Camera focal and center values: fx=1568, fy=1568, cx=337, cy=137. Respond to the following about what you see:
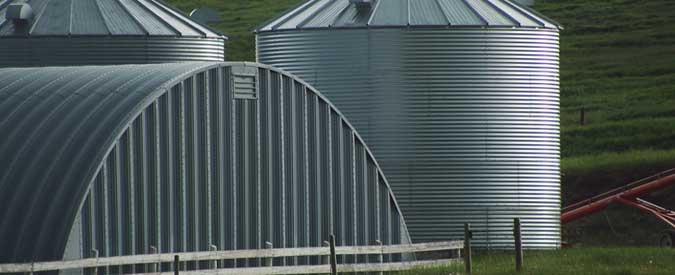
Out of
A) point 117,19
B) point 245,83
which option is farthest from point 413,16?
point 245,83

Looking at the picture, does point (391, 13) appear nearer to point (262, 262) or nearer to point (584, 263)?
point (584, 263)

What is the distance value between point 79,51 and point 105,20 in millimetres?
1266

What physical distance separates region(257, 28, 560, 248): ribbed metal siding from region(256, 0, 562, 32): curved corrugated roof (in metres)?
0.24

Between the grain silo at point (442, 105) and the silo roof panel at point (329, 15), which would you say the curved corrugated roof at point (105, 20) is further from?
the grain silo at point (442, 105)

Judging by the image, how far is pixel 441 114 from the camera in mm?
38438

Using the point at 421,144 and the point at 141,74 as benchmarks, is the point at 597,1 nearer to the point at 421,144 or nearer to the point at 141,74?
the point at 421,144

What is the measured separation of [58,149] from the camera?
86.1ft

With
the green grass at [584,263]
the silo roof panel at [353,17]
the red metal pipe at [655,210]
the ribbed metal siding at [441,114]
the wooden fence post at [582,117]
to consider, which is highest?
the silo roof panel at [353,17]

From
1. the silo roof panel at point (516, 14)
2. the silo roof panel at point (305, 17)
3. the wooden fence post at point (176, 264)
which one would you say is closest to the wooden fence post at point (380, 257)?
the wooden fence post at point (176, 264)

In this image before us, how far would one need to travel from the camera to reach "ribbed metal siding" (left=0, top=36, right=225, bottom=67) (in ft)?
129

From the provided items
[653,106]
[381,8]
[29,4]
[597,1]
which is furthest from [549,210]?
[597,1]

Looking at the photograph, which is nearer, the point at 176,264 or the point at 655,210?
the point at 176,264

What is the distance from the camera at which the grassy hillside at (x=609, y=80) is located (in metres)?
57.1

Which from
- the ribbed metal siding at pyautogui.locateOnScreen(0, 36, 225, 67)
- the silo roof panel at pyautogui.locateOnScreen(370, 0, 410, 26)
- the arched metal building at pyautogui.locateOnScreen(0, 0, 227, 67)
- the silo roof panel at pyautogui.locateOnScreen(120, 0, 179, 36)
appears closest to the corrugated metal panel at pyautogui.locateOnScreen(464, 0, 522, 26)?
the silo roof panel at pyautogui.locateOnScreen(370, 0, 410, 26)
